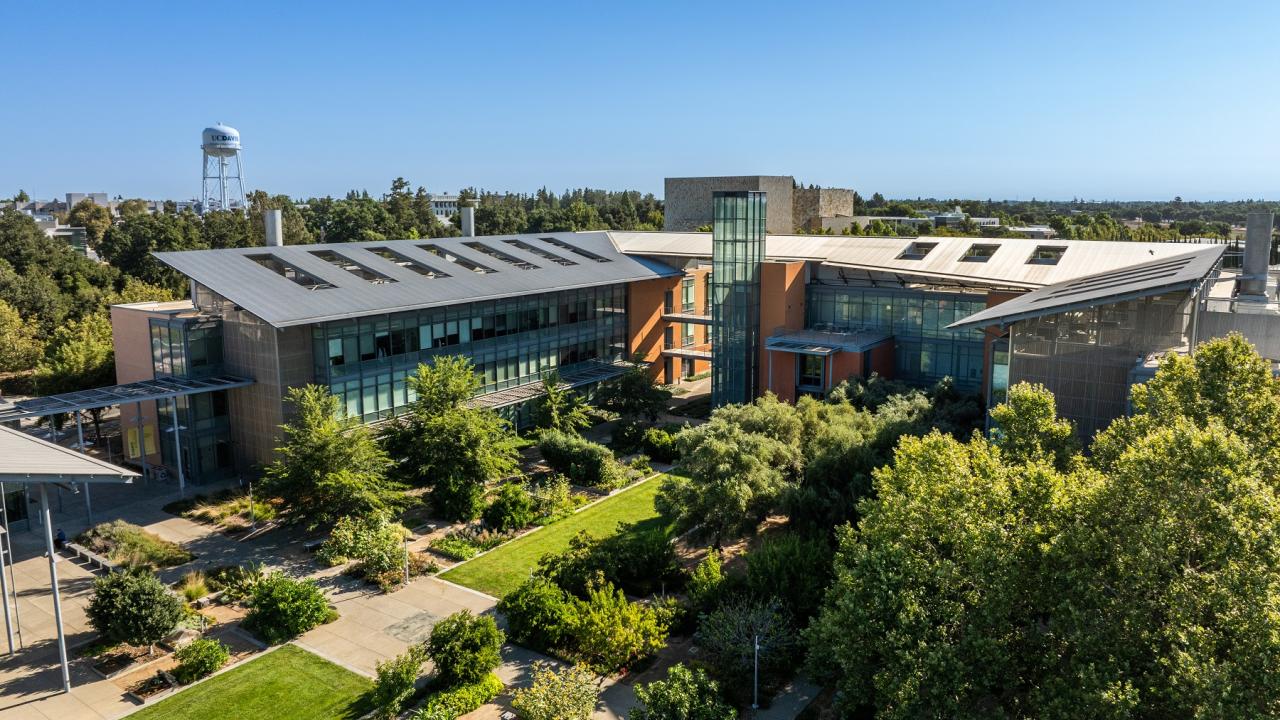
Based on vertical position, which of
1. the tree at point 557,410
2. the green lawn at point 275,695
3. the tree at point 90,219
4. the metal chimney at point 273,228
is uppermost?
the tree at point 90,219

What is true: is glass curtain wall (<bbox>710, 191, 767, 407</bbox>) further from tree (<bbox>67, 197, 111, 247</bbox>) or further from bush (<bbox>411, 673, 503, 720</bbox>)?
tree (<bbox>67, 197, 111, 247</bbox>)

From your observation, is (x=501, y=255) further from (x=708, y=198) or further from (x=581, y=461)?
(x=708, y=198)

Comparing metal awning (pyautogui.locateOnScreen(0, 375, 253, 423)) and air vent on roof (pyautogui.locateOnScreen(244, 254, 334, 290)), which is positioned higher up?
air vent on roof (pyautogui.locateOnScreen(244, 254, 334, 290))

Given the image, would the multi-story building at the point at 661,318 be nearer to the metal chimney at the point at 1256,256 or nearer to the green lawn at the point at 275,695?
the metal chimney at the point at 1256,256

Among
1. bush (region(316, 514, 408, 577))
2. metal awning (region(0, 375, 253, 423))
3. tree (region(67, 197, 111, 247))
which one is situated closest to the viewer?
bush (region(316, 514, 408, 577))

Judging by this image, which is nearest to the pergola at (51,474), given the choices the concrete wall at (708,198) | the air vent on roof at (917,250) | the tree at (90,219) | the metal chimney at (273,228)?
the metal chimney at (273,228)

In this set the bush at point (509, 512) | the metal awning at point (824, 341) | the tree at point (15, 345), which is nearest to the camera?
the bush at point (509, 512)

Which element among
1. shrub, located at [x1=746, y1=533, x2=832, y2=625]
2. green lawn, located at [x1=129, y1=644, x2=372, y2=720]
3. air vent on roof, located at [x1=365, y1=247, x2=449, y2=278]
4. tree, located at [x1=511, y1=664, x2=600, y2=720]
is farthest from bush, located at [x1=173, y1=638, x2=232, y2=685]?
air vent on roof, located at [x1=365, y1=247, x2=449, y2=278]
